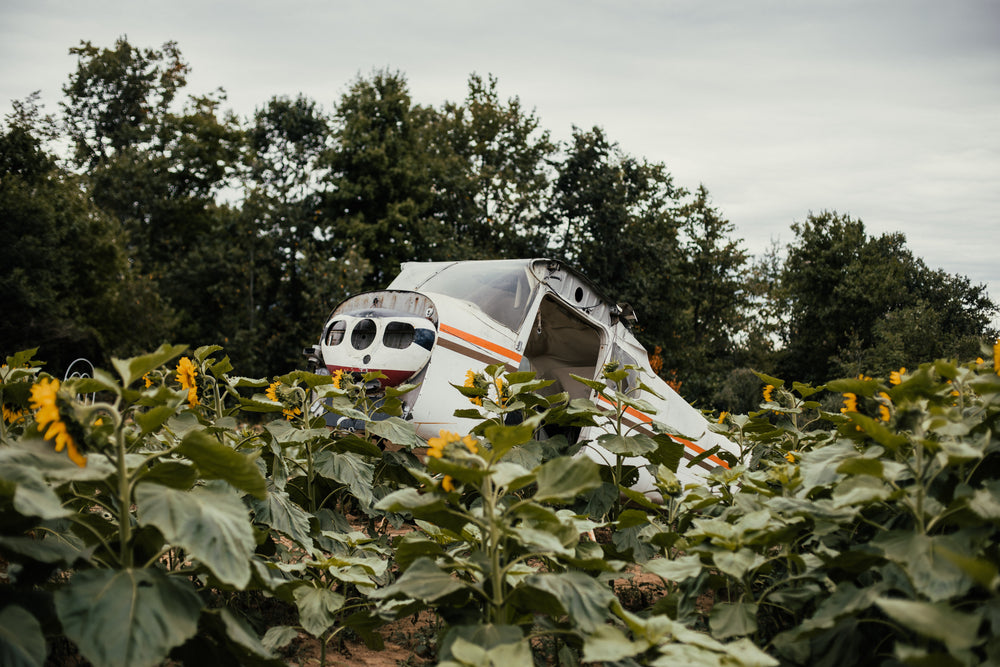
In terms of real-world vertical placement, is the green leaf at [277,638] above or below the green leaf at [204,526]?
below

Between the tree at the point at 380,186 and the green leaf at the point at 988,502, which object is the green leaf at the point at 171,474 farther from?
the tree at the point at 380,186

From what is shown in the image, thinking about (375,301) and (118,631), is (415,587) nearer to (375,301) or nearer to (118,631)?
(118,631)

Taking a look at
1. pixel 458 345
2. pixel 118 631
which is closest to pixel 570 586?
pixel 118 631

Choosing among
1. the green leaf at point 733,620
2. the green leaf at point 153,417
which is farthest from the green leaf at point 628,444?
the green leaf at point 153,417

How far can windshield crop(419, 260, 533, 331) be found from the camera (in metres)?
7.91

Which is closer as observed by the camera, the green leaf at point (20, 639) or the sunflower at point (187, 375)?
the green leaf at point (20, 639)

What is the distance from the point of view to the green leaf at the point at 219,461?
7.01 feet

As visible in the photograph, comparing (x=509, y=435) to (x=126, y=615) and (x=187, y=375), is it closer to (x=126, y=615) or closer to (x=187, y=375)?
(x=126, y=615)

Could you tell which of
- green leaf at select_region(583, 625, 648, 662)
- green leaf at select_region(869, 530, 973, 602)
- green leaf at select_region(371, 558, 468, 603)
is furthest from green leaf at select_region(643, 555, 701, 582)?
green leaf at select_region(371, 558, 468, 603)

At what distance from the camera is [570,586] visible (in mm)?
2291

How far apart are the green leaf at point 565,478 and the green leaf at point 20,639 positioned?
141 centimetres

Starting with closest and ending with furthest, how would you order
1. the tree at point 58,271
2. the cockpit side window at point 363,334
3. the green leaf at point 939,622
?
1. the green leaf at point 939,622
2. the cockpit side window at point 363,334
3. the tree at point 58,271

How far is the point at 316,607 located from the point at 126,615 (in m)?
1.12

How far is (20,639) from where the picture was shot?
6.14 feet
